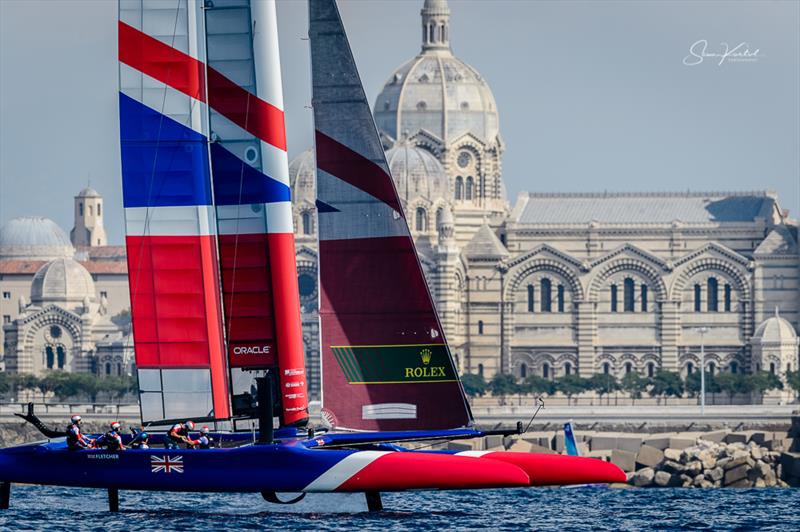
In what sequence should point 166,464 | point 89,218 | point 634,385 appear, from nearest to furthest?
point 166,464
point 634,385
point 89,218

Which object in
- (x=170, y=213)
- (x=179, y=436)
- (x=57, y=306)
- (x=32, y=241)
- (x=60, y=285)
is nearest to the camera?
(x=179, y=436)

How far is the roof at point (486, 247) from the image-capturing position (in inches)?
4574

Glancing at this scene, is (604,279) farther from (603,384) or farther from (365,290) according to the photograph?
(365,290)

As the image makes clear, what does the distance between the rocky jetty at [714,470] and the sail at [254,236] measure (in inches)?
956

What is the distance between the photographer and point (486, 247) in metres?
117

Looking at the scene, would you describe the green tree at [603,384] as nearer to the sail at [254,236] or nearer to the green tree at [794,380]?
the green tree at [794,380]

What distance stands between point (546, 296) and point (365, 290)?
7834 cm

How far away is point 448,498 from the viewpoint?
49.5m

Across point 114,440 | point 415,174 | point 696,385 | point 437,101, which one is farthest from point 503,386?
point 114,440

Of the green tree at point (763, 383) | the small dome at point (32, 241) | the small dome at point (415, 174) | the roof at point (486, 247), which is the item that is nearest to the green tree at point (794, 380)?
the green tree at point (763, 383)

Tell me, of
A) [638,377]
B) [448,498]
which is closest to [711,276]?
[638,377]

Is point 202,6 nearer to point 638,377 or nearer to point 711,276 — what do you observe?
point 638,377

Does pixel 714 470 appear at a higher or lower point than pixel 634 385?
lower

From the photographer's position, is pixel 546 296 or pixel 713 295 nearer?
pixel 713 295
